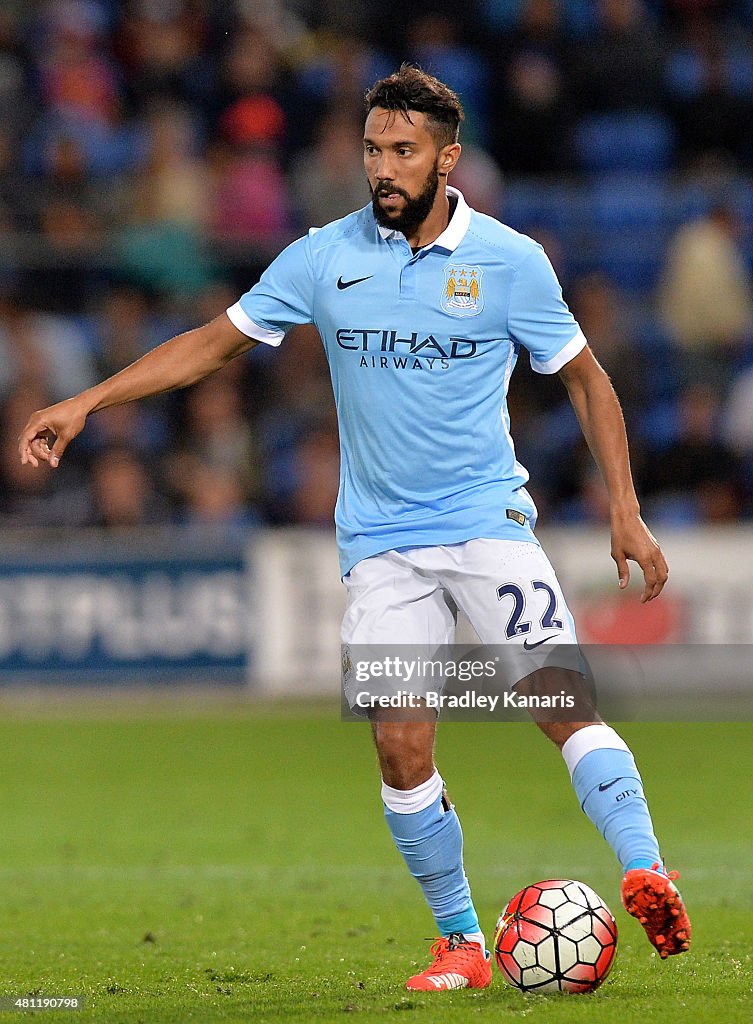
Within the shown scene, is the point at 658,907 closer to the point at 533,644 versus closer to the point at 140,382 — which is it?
the point at 533,644

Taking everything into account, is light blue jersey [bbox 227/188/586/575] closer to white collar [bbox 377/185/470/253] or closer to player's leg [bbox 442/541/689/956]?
white collar [bbox 377/185/470/253]

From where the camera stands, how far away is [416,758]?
507 centimetres

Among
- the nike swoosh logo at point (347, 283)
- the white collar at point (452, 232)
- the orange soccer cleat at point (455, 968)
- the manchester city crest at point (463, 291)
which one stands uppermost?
the white collar at point (452, 232)

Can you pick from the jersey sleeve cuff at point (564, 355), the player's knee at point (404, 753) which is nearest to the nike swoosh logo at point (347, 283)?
the jersey sleeve cuff at point (564, 355)

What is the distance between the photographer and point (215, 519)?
13055mm

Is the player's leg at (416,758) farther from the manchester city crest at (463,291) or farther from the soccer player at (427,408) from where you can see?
the manchester city crest at (463,291)

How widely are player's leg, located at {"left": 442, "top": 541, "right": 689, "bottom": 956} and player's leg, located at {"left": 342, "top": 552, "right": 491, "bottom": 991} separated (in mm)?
135

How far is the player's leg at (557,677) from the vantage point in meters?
4.80

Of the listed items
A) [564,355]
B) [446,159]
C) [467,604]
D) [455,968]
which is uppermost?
[446,159]

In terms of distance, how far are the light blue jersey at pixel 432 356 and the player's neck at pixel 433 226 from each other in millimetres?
35

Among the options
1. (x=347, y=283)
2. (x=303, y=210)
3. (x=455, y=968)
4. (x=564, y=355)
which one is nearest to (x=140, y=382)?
(x=347, y=283)

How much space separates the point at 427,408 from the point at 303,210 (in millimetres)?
9735

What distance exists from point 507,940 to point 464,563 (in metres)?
1.11

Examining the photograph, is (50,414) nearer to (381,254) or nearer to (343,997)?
(381,254)
